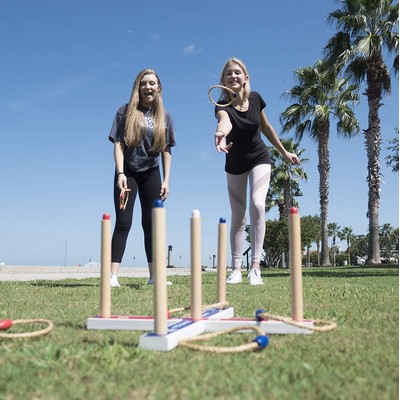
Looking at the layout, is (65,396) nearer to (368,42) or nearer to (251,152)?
(251,152)

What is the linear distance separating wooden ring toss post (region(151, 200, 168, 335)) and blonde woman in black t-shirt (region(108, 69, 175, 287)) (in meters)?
3.30

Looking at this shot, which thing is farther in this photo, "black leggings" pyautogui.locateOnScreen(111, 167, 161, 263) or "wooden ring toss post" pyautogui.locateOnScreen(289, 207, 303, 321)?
"black leggings" pyautogui.locateOnScreen(111, 167, 161, 263)

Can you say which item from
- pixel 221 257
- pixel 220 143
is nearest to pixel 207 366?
pixel 221 257

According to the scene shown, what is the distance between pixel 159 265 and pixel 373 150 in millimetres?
21620

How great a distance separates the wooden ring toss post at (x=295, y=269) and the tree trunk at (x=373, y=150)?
66.8 ft

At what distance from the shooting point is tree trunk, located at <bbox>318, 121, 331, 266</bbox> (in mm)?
27672

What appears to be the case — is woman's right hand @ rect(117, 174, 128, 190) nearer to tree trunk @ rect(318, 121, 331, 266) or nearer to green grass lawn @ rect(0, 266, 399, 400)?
green grass lawn @ rect(0, 266, 399, 400)

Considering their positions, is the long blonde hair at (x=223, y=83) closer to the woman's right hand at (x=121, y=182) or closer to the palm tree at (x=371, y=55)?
the woman's right hand at (x=121, y=182)

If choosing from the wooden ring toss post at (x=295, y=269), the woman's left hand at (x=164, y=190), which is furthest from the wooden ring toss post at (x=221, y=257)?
the woman's left hand at (x=164, y=190)

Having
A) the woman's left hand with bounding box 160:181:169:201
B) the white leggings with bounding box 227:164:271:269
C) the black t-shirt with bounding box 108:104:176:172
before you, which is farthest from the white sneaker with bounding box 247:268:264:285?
the black t-shirt with bounding box 108:104:176:172

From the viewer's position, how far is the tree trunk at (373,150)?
21750mm

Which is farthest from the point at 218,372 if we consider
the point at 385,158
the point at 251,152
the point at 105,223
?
the point at 385,158

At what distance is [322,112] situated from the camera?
2712cm

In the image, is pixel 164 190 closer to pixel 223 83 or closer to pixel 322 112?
pixel 223 83
